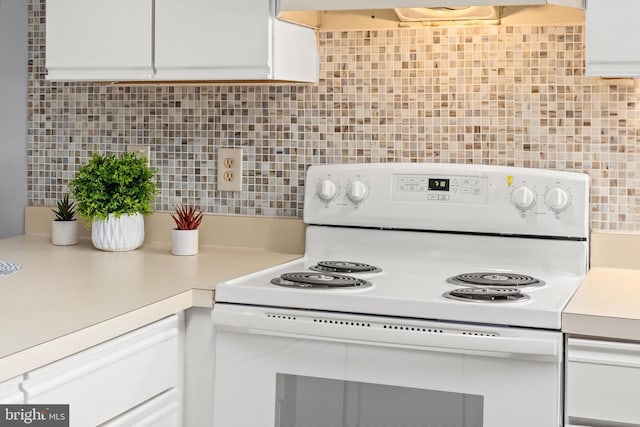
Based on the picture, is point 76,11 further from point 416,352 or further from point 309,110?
point 416,352

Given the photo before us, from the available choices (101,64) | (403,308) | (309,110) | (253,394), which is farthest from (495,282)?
(101,64)

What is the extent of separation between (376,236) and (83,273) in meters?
0.79

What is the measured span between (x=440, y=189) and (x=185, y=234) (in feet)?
2.38

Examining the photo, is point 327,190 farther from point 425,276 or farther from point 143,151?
point 143,151

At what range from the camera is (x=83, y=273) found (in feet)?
6.81

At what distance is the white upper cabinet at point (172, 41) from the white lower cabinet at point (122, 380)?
27.6 inches

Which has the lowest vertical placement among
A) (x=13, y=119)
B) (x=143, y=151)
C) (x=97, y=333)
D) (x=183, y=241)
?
(x=97, y=333)

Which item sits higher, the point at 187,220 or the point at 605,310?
the point at 187,220

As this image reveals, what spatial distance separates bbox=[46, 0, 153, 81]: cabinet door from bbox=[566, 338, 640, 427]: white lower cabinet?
4.33 ft

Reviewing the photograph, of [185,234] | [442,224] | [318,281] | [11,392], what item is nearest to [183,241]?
[185,234]

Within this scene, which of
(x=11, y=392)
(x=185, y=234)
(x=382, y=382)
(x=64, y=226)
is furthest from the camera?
(x=64, y=226)

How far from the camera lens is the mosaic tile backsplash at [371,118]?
2.26 metres

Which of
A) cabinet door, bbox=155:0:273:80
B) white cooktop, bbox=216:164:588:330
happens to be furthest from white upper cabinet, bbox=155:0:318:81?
white cooktop, bbox=216:164:588:330

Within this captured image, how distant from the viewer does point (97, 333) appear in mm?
1563
